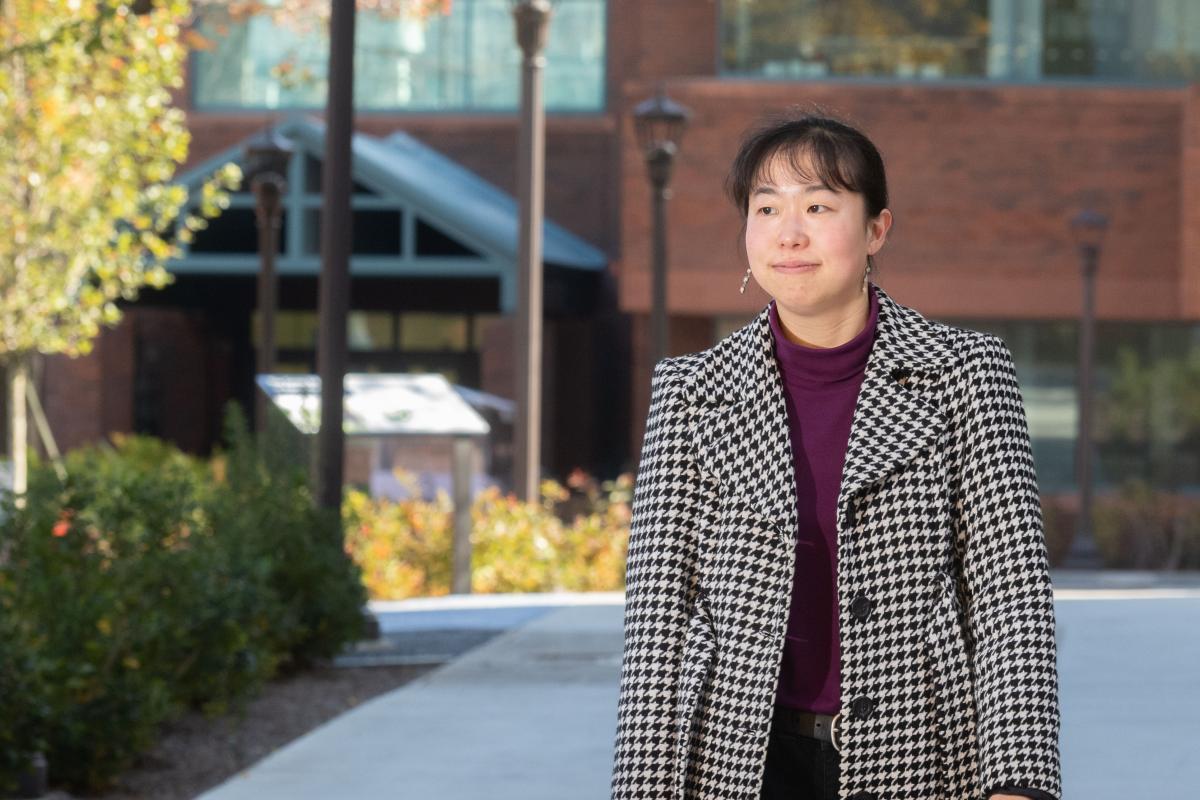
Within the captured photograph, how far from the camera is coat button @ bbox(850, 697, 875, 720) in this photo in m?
2.84

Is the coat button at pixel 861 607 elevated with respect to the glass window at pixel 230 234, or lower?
lower

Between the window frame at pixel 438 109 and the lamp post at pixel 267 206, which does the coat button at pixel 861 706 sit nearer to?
the lamp post at pixel 267 206

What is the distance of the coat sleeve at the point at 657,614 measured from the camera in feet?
9.70

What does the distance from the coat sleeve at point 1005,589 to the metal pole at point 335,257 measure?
340 inches

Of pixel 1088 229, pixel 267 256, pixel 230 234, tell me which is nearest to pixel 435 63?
pixel 230 234

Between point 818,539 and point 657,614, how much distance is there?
250 millimetres

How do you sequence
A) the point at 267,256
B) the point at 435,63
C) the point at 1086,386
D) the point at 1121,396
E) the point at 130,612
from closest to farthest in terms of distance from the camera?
the point at 130,612, the point at 267,256, the point at 1086,386, the point at 1121,396, the point at 435,63

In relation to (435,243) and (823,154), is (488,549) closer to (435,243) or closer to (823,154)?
(435,243)

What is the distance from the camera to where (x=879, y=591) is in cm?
286

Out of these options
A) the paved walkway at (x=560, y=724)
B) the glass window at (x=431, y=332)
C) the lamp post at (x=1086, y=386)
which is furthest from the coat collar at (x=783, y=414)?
the glass window at (x=431, y=332)

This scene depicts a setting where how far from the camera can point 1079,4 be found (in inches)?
1060

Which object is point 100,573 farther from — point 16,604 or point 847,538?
point 847,538

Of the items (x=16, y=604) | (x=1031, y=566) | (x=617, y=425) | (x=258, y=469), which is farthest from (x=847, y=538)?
(x=617, y=425)

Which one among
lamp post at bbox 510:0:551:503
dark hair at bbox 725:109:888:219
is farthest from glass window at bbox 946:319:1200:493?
dark hair at bbox 725:109:888:219
